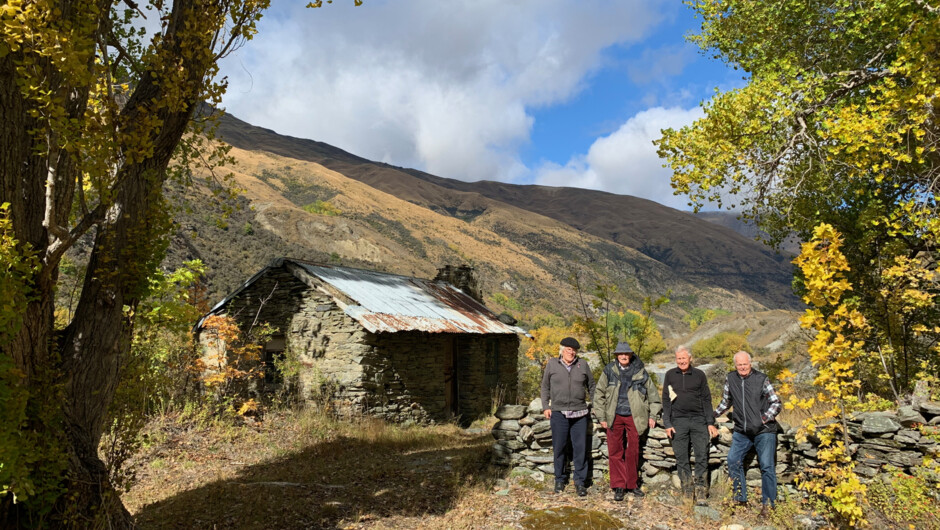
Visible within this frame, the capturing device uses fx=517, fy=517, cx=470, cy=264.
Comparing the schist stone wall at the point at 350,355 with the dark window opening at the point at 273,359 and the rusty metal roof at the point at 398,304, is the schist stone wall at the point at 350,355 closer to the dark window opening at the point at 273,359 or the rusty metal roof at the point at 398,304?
the dark window opening at the point at 273,359

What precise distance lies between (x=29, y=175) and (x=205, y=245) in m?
30.4

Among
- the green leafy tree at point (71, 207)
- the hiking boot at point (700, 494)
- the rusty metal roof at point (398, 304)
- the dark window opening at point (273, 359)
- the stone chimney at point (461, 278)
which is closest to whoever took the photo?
the green leafy tree at point (71, 207)

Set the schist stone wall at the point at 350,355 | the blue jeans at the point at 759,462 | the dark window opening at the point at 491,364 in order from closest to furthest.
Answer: the blue jeans at the point at 759,462 → the schist stone wall at the point at 350,355 → the dark window opening at the point at 491,364

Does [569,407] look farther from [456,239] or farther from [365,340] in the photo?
[456,239]

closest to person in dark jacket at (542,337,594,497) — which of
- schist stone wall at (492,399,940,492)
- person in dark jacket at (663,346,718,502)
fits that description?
schist stone wall at (492,399,940,492)

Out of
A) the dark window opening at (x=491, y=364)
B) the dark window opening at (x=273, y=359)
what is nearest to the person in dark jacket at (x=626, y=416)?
the dark window opening at (x=273, y=359)

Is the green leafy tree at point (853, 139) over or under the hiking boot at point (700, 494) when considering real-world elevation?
over

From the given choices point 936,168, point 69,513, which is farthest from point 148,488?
point 936,168

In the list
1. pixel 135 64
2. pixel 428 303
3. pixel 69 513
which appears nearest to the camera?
pixel 69 513

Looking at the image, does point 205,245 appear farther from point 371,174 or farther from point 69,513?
point 371,174

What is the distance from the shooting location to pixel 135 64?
5027mm

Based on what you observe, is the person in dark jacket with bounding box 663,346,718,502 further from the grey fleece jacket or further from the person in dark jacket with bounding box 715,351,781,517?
the grey fleece jacket

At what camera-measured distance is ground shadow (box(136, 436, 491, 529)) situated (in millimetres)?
5504

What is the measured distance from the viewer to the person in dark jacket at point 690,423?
20.4 feet
